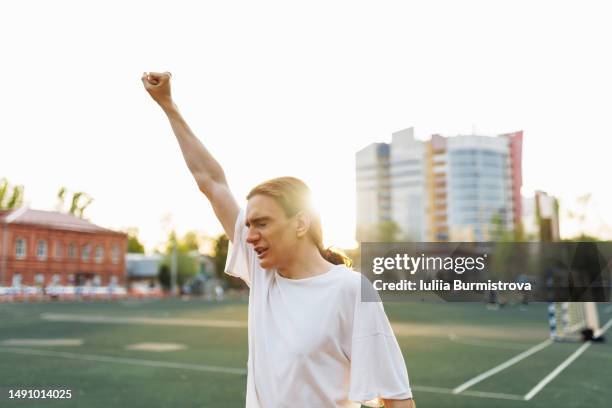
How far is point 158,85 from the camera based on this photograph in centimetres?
243

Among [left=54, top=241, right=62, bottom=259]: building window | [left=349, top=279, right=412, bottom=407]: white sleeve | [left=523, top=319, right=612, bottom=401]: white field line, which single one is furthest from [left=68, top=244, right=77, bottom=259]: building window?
[left=349, top=279, right=412, bottom=407]: white sleeve

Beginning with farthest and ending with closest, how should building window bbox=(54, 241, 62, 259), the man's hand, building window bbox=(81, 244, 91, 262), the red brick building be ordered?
1. building window bbox=(81, 244, 91, 262)
2. building window bbox=(54, 241, 62, 259)
3. the red brick building
4. the man's hand

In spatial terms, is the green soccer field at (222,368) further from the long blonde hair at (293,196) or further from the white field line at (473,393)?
the long blonde hair at (293,196)

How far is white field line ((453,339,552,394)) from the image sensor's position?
30.6 feet

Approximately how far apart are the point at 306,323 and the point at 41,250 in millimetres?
64289

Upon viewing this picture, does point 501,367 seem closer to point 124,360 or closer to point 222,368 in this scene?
point 222,368

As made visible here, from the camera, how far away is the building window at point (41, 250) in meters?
60.6

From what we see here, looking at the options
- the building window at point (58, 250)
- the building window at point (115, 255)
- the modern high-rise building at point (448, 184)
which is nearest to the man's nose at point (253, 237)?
the modern high-rise building at point (448, 184)

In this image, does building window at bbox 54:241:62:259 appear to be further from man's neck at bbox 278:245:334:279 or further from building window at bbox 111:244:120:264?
man's neck at bbox 278:245:334:279

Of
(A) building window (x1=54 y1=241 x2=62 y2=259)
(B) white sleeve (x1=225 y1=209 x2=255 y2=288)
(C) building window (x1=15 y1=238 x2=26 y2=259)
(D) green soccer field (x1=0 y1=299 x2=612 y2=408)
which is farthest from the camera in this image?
(A) building window (x1=54 y1=241 x2=62 y2=259)

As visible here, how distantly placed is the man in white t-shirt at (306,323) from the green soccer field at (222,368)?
6297 millimetres

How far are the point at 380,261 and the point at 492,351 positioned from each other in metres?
12.0

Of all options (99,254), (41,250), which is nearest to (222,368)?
(41,250)

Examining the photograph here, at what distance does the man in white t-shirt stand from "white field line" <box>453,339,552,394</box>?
747 cm
